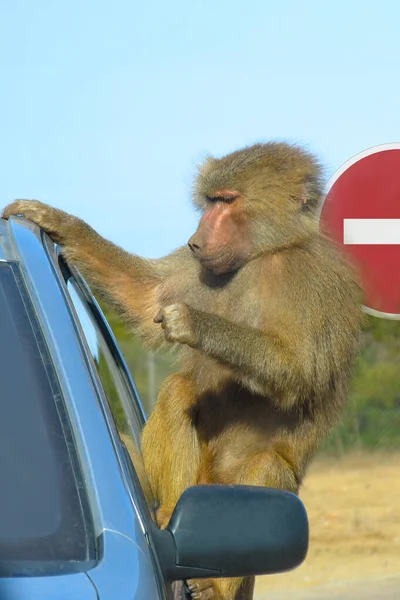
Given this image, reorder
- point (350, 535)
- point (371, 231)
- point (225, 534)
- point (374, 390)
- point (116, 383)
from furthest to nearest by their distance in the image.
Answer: point (374, 390) → point (350, 535) → point (371, 231) → point (116, 383) → point (225, 534)

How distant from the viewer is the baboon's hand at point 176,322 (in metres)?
3.42

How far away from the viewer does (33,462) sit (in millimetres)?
1727

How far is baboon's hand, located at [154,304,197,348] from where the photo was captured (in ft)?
11.2

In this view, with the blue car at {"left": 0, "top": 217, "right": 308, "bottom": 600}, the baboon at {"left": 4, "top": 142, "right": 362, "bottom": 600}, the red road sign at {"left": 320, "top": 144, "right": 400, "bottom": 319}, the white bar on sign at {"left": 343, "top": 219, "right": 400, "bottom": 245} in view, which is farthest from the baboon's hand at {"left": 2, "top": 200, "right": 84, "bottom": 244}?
the blue car at {"left": 0, "top": 217, "right": 308, "bottom": 600}

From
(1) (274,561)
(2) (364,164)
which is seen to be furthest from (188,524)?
(2) (364,164)

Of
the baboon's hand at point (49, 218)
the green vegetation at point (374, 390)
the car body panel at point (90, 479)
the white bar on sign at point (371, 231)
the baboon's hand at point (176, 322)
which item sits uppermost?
the baboon's hand at point (49, 218)

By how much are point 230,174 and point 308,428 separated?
0.89m

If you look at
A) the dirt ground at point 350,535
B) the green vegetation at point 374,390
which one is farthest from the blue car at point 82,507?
the green vegetation at point 374,390

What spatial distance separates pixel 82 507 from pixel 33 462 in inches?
4.6

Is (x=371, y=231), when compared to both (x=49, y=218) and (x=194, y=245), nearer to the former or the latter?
(x=194, y=245)

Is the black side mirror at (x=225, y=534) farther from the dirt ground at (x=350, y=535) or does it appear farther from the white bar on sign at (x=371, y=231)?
the dirt ground at (x=350, y=535)

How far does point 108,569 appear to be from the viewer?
154 cm

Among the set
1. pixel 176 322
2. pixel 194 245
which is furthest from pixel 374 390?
pixel 176 322

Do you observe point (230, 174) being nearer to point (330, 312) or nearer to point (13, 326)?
point (330, 312)
